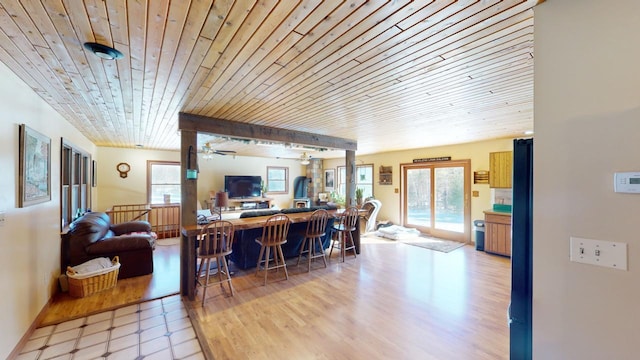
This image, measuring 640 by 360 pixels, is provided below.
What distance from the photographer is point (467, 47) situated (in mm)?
1708

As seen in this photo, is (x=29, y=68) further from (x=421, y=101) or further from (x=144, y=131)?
(x=421, y=101)

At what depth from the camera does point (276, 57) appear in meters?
1.84

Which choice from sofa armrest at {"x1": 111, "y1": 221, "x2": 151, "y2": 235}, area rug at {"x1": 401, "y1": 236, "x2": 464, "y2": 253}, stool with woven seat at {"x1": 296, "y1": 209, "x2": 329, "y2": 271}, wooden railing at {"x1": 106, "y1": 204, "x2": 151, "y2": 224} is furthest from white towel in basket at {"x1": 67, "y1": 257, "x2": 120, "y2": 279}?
area rug at {"x1": 401, "y1": 236, "x2": 464, "y2": 253}

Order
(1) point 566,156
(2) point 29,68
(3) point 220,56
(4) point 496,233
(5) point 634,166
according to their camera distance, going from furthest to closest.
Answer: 1. (4) point 496,233
2. (2) point 29,68
3. (3) point 220,56
4. (1) point 566,156
5. (5) point 634,166

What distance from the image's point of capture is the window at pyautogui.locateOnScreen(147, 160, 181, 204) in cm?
691

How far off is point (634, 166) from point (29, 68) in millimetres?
3832

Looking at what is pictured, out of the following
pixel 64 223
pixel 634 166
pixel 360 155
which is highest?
pixel 360 155

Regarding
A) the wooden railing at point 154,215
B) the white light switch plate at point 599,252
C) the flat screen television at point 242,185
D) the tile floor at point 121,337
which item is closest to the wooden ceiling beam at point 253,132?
the tile floor at point 121,337

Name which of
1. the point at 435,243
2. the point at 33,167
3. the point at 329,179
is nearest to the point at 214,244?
the point at 33,167

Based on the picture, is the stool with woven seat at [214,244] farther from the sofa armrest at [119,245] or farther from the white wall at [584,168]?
the white wall at [584,168]

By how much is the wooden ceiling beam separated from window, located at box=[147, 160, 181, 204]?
4513 mm

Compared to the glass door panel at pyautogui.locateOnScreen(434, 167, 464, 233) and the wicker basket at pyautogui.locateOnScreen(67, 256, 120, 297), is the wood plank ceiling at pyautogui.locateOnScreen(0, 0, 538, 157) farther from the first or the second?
the glass door panel at pyautogui.locateOnScreen(434, 167, 464, 233)

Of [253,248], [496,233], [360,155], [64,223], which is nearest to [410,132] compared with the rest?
[496,233]

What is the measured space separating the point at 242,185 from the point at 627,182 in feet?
26.7
